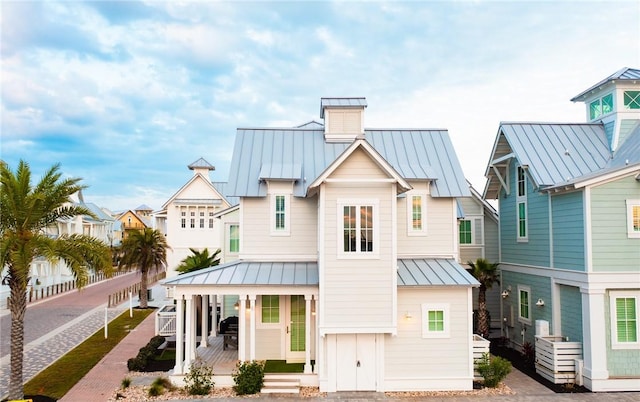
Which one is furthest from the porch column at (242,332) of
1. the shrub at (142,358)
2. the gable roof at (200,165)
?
the gable roof at (200,165)

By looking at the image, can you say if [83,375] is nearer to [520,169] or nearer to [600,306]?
[600,306]

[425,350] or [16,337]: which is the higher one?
[16,337]

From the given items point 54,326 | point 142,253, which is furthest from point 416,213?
point 142,253

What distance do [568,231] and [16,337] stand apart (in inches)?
736

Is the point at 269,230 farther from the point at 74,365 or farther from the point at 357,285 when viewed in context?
the point at 74,365

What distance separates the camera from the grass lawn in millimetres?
15352

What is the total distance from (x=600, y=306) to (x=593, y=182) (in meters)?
4.17

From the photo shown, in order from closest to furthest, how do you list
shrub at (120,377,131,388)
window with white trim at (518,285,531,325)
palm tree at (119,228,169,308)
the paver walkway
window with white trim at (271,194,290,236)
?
1. shrub at (120,377,131,388)
2. window with white trim at (271,194,290,236)
3. the paver walkway
4. window with white trim at (518,285,531,325)
5. palm tree at (119,228,169,308)

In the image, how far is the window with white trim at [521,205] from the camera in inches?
789

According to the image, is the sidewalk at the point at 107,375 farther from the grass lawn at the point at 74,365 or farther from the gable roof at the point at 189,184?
the gable roof at the point at 189,184

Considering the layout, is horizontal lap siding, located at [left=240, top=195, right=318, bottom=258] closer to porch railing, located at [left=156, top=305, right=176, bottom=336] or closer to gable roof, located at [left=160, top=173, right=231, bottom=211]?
porch railing, located at [left=156, top=305, right=176, bottom=336]

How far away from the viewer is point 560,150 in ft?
63.2

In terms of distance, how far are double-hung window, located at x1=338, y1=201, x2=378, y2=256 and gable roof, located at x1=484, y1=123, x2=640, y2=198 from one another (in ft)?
23.9

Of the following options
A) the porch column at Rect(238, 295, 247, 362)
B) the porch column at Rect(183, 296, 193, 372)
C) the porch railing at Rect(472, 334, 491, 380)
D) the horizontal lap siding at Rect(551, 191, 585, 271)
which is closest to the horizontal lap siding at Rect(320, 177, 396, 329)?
the porch column at Rect(238, 295, 247, 362)
